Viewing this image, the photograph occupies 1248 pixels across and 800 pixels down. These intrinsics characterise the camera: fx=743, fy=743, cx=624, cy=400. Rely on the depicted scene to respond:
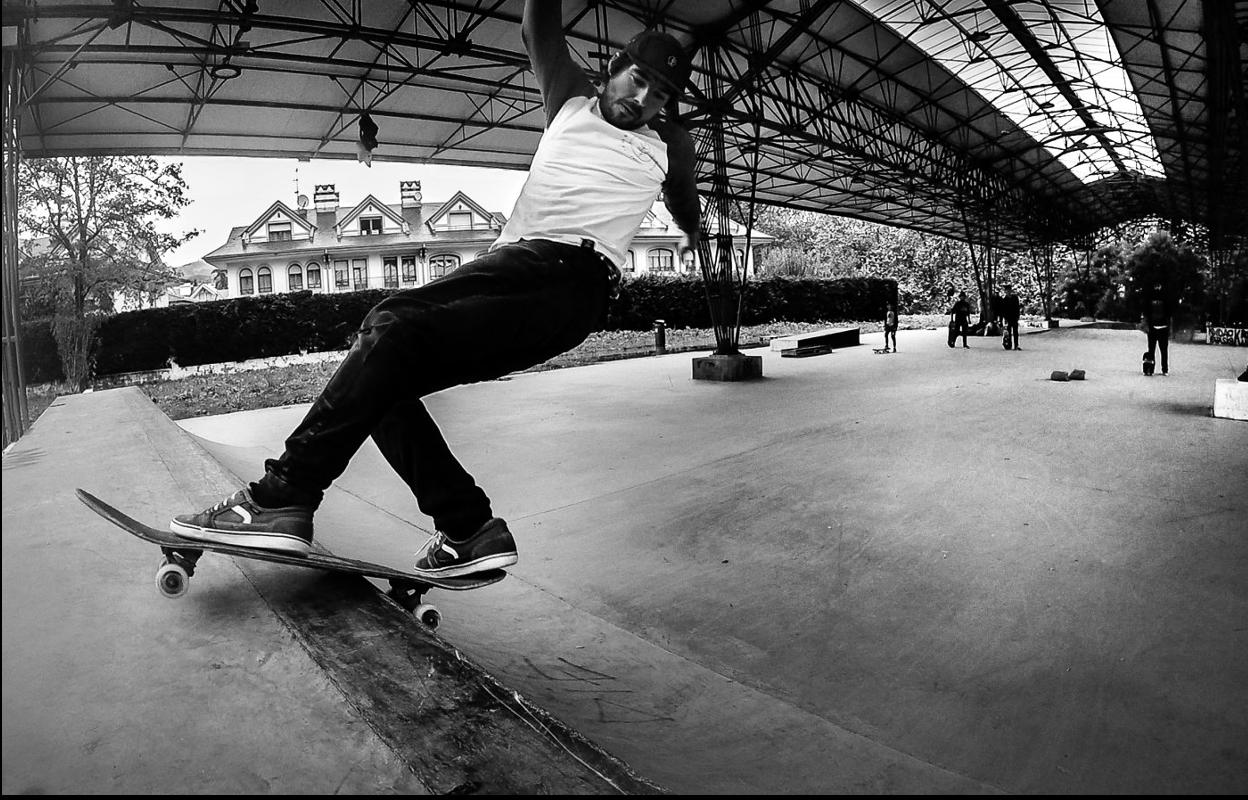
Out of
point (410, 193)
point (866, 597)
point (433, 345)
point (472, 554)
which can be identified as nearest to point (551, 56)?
point (433, 345)

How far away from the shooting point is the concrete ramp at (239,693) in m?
0.96

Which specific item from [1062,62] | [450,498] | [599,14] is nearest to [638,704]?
[450,498]

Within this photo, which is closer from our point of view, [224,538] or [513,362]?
[224,538]

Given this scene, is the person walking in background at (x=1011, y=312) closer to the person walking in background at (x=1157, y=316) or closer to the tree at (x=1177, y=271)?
the person walking in background at (x=1157, y=316)

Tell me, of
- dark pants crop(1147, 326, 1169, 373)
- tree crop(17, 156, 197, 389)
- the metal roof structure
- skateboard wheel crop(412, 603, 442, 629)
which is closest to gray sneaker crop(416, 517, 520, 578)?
skateboard wheel crop(412, 603, 442, 629)

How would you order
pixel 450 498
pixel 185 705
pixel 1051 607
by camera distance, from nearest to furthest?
pixel 185 705
pixel 450 498
pixel 1051 607

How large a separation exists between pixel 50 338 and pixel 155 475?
16.7 meters

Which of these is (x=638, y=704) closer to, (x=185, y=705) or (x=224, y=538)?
(x=224, y=538)

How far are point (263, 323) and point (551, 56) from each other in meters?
22.9

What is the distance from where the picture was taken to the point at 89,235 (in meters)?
18.9

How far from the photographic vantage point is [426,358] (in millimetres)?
1910

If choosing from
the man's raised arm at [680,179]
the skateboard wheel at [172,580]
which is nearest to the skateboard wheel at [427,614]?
the skateboard wheel at [172,580]

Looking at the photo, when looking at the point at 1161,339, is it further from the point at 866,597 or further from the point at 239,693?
the point at 239,693

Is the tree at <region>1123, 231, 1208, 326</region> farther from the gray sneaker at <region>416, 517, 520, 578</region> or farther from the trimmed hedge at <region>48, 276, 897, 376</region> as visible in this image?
the gray sneaker at <region>416, 517, 520, 578</region>
